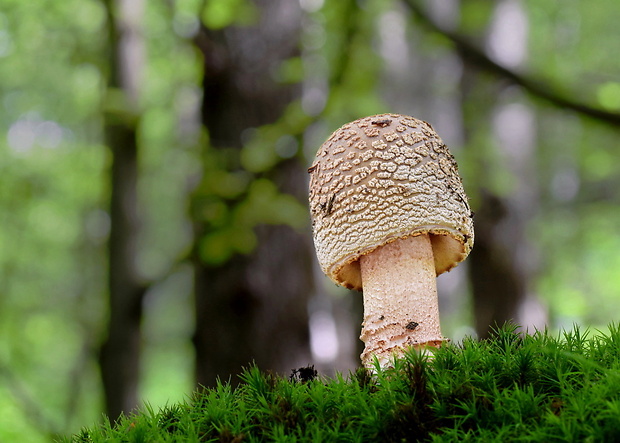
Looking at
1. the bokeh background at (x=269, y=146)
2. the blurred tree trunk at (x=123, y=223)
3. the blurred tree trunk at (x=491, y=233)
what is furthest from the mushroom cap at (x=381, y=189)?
the blurred tree trunk at (x=491, y=233)

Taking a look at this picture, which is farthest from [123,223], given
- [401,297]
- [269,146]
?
[401,297]

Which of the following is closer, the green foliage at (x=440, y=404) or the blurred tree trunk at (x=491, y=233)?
the green foliage at (x=440, y=404)

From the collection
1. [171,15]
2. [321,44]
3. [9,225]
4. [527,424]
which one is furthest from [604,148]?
[9,225]

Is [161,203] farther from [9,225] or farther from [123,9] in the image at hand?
[123,9]

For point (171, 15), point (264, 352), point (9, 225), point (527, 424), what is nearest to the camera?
point (527, 424)

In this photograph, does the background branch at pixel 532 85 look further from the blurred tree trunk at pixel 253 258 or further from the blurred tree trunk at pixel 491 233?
the blurred tree trunk at pixel 253 258

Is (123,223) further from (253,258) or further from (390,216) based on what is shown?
(390,216)

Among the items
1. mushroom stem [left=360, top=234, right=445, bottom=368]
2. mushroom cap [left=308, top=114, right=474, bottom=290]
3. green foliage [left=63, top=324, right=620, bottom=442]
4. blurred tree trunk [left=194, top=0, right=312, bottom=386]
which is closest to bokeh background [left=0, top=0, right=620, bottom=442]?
blurred tree trunk [left=194, top=0, right=312, bottom=386]
